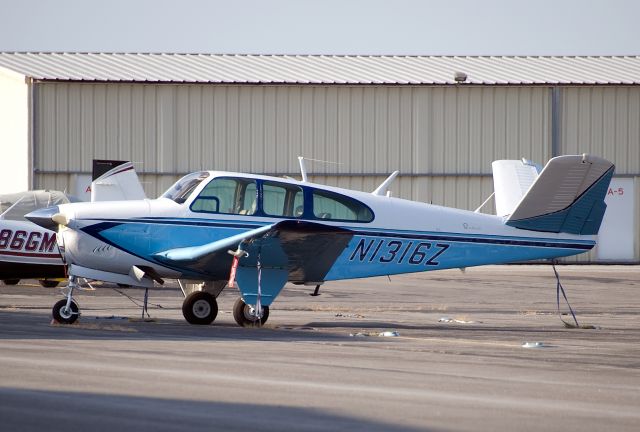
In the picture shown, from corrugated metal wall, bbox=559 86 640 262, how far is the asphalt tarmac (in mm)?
20682

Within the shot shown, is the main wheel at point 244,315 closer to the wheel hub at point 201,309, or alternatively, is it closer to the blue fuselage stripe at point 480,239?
the wheel hub at point 201,309

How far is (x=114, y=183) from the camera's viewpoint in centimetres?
2298

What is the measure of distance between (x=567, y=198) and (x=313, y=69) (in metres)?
24.6

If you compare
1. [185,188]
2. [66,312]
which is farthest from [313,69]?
[66,312]

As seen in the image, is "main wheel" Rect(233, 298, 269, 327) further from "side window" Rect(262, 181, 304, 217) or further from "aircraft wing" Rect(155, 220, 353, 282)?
"side window" Rect(262, 181, 304, 217)

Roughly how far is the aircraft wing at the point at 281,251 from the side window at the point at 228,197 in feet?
1.97

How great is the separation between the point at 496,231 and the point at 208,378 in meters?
8.25

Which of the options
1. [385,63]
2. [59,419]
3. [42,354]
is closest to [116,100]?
[385,63]

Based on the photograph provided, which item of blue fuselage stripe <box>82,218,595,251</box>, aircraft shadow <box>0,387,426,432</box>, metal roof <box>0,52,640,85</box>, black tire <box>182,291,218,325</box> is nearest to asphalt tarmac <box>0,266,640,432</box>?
aircraft shadow <box>0,387,426,432</box>

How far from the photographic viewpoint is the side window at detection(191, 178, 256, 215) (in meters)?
15.3

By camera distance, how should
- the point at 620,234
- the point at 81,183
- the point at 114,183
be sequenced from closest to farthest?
the point at 114,183 → the point at 81,183 → the point at 620,234

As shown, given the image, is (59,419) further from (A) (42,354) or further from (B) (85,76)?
(B) (85,76)

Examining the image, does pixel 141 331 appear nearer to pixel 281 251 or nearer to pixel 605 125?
pixel 281 251

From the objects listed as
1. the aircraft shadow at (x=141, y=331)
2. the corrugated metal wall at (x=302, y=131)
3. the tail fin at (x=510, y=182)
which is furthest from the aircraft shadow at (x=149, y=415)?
the corrugated metal wall at (x=302, y=131)
